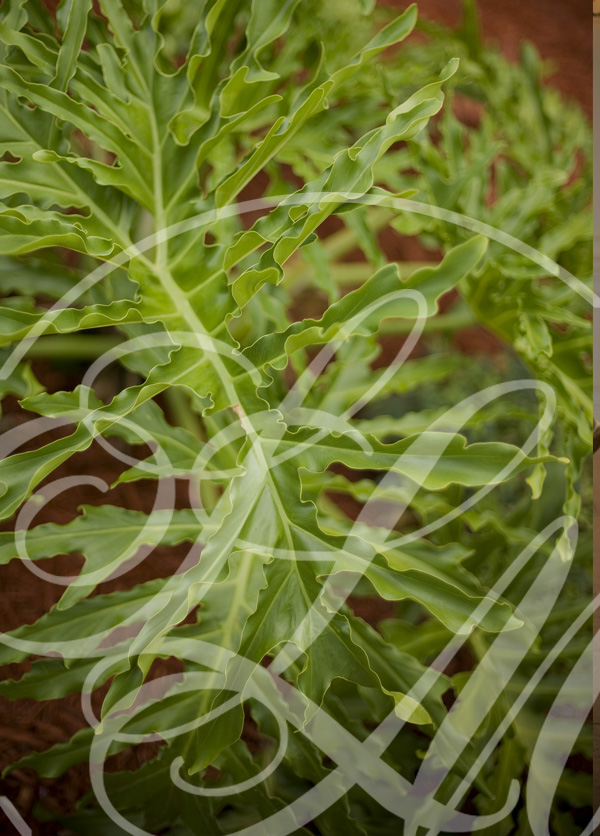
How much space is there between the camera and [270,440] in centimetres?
68

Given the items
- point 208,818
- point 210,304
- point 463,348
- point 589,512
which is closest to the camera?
point 210,304

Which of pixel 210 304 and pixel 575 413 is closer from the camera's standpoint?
pixel 210 304

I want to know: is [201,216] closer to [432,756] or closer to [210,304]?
[210,304]

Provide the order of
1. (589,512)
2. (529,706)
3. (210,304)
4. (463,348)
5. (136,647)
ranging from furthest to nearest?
(463,348) → (589,512) → (529,706) → (210,304) → (136,647)

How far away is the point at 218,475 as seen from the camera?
0.77 m

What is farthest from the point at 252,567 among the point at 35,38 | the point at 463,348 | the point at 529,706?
the point at 463,348

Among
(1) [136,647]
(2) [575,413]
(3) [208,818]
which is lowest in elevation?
(3) [208,818]

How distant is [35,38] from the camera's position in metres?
0.74

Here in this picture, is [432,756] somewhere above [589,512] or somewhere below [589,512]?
below

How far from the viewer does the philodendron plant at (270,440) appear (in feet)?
2.09

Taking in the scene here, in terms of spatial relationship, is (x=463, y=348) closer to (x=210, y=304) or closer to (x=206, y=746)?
(x=210, y=304)

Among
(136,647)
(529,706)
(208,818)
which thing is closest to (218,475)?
(136,647)

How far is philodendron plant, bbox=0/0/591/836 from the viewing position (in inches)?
25.1

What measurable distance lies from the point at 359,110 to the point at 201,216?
409 millimetres
